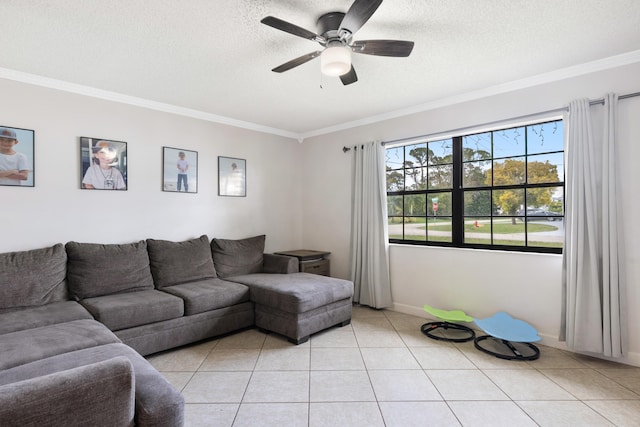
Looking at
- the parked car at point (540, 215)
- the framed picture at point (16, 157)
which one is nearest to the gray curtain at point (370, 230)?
the parked car at point (540, 215)

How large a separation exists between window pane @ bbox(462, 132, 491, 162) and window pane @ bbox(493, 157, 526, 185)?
0.16 metres

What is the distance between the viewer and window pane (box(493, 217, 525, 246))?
3.24 meters

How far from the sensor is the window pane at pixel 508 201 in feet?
10.6

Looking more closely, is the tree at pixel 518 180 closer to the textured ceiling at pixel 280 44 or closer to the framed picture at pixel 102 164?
the textured ceiling at pixel 280 44

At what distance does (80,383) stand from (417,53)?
2.81 meters

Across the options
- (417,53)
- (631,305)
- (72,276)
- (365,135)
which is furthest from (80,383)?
(365,135)

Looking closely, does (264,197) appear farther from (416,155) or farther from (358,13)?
(358,13)

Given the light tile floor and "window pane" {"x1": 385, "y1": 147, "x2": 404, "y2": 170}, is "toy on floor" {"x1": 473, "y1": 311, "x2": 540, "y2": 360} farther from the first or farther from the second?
"window pane" {"x1": 385, "y1": 147, "x2": 404, "y2": 170}

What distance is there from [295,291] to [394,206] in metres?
1.84

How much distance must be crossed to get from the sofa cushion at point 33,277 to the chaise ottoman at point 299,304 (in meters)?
1.56

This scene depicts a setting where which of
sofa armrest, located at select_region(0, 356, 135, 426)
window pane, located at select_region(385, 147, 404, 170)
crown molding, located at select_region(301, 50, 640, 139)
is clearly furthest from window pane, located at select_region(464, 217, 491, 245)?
sofa armrest, located at select_region(0, 356, 135, 426)

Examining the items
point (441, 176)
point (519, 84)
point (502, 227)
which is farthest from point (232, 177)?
point (519, 84)

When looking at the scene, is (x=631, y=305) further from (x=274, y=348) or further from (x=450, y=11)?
(x=274, y=348)

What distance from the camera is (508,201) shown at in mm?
3312
